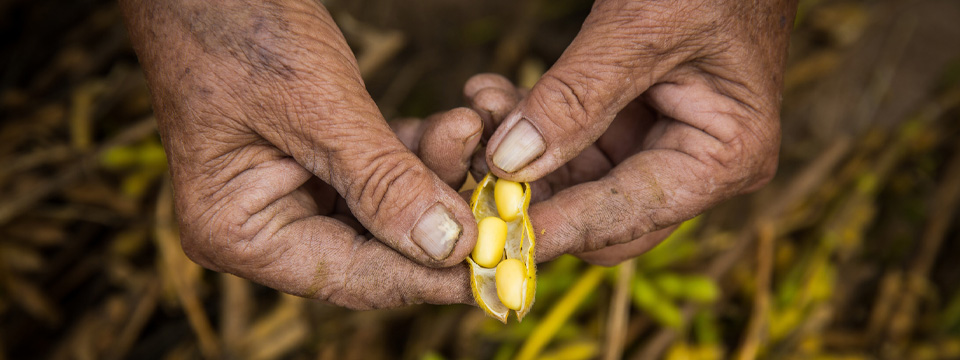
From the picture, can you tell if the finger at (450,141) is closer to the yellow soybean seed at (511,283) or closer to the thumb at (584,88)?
the thumb at (584,88)

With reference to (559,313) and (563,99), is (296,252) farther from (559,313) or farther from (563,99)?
(559,313)

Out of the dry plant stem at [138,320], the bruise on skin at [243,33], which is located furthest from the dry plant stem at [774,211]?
the dry plant stem at [138,320]

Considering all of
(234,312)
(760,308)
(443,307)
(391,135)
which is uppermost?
(391,135)

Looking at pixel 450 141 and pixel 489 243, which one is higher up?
pixel 450 141

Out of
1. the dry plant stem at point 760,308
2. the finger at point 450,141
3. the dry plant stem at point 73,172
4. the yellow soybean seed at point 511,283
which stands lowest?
the dry plant stem at point 73,172

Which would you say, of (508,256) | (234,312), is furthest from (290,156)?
(234,312)

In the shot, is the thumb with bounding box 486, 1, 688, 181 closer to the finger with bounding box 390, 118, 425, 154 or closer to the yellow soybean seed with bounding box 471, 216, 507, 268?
the yellow soybean seed with bounding box 471, 216, 507, 268

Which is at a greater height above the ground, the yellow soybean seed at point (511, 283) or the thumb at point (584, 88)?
the thumb at point (584, 88)
